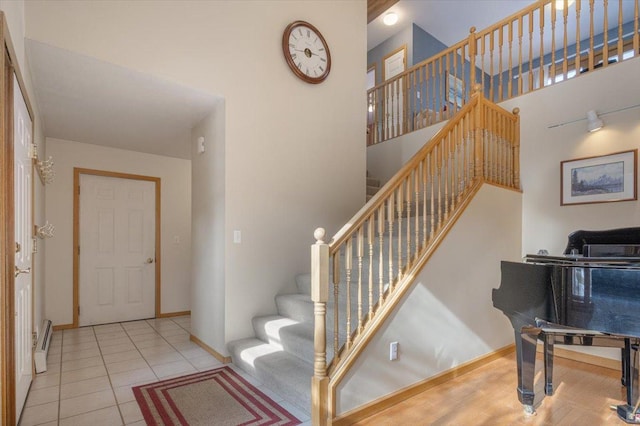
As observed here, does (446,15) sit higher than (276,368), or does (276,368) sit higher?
(446,15)

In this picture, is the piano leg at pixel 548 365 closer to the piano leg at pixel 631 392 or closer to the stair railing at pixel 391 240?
the piano leg at pixel 631 392

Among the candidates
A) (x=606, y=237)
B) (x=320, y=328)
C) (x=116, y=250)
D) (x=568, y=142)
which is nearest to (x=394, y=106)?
(x=568, y=142)

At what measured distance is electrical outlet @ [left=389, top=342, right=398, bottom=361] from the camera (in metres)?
2.36

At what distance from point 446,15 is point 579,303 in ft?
18.7

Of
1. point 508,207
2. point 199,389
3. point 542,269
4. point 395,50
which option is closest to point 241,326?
point 199,389

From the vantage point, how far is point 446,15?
6.00 metres

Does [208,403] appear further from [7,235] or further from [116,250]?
[116,250]

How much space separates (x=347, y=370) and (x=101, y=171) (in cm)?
423

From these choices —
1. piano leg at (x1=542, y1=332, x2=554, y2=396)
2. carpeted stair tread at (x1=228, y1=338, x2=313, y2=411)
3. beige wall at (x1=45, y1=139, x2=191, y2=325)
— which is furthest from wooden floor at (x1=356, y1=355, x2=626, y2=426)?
beige wall at (x1=45, y1=139, x2=191, y2=325)

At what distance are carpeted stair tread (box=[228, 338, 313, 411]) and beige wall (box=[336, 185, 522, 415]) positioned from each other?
31cm

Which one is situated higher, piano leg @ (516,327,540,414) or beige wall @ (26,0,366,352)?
beige wall @ (26,0,366,352)

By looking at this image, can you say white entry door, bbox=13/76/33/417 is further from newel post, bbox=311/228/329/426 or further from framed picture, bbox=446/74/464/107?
framed picture, bbox=446/74/464/107

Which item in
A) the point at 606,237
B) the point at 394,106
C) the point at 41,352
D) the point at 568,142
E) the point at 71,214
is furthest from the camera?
the point at 394,106

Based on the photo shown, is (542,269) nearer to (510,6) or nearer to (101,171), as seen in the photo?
(101,171)
